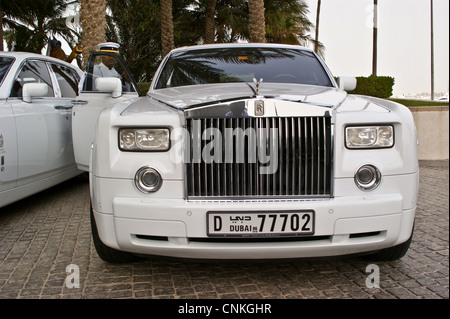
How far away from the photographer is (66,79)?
611 cm

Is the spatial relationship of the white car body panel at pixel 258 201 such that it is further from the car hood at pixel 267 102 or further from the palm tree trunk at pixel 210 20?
the palm tree trunk at pixel 210 20

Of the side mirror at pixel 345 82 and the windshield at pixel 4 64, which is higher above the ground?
the windshield at pixel 4 64

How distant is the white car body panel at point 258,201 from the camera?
101 inches

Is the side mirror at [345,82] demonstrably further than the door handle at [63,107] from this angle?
No

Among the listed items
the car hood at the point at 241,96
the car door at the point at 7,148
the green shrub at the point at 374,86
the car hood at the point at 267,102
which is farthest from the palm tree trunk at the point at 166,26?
the car hood at the point at 267,102

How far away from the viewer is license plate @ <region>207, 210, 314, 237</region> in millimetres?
2555

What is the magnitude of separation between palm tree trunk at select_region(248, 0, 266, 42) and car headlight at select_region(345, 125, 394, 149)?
33.6ft

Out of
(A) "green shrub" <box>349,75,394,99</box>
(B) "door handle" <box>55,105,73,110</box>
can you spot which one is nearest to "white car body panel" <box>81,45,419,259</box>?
(B) "door handle" <box>55,105,73,110</box>

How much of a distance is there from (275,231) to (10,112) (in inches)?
122

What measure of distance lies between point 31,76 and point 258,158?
11.8 feet

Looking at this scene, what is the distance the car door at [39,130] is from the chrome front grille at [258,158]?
→ 2.58 metres
